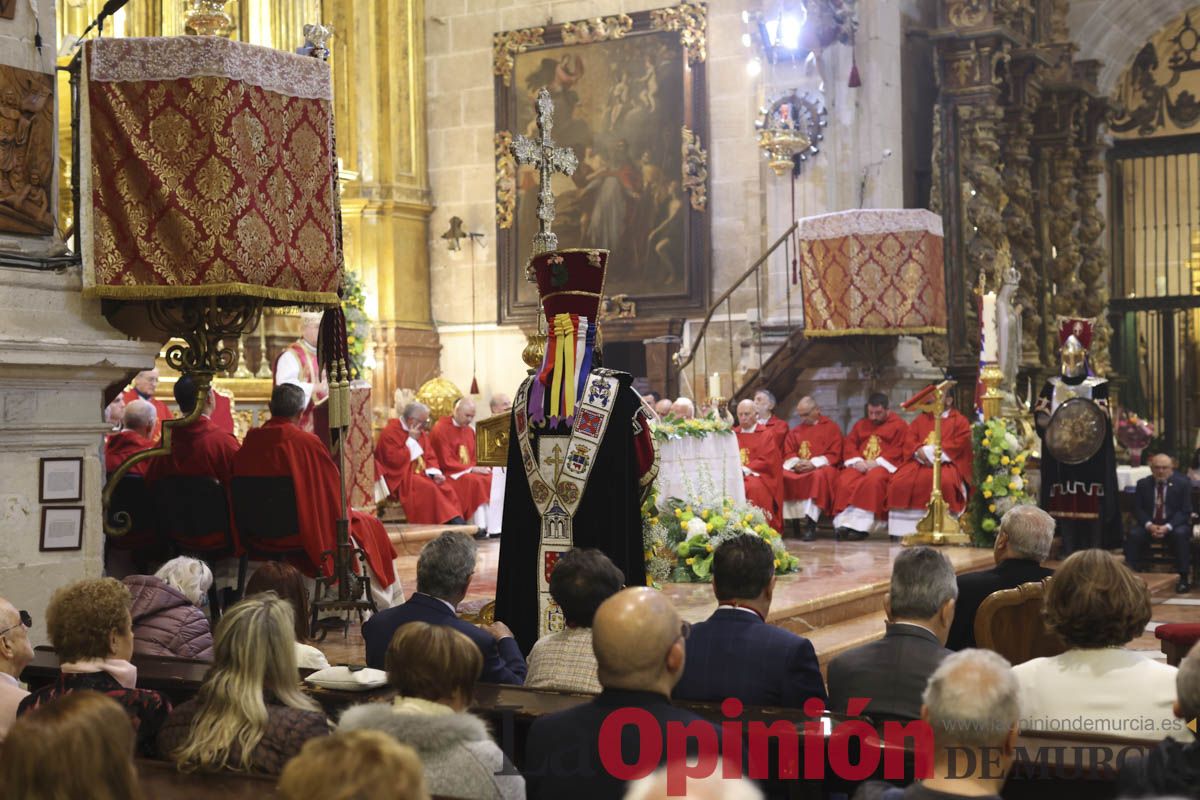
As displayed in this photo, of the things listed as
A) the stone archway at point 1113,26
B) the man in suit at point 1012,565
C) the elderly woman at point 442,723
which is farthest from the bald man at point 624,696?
the stone archway at point 1113,26

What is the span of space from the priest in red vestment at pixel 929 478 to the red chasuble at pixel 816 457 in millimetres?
658

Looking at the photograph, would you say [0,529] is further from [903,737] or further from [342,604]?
[903,737]

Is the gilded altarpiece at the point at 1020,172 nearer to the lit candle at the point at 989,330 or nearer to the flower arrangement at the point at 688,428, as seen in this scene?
the lit candle at the point at 989,330

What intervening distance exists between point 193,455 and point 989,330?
25.9 feet

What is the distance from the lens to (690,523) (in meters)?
10.2

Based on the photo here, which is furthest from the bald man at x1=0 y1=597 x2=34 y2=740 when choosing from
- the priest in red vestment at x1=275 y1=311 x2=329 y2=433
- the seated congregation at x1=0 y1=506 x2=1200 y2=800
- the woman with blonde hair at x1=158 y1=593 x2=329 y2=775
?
the priest in red vestment at x1=275 y1=311 x2=329 y2=433

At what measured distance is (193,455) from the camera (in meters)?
7.90

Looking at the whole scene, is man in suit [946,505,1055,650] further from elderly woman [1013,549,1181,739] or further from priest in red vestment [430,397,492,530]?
priest in red vestment [430,397,492,530]

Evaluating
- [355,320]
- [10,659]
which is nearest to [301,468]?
[10,659]

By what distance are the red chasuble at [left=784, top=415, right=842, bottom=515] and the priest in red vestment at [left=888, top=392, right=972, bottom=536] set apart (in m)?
0.66

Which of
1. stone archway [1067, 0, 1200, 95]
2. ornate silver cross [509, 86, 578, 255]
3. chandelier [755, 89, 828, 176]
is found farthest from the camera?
stone archway [1067, 0, 1200, 95]

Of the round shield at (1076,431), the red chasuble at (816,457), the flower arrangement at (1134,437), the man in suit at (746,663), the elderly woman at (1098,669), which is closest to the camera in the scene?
the elderly woman at (1098,669)

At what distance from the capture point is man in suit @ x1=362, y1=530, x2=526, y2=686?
16.1ft

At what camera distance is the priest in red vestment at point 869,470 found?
1396cm
